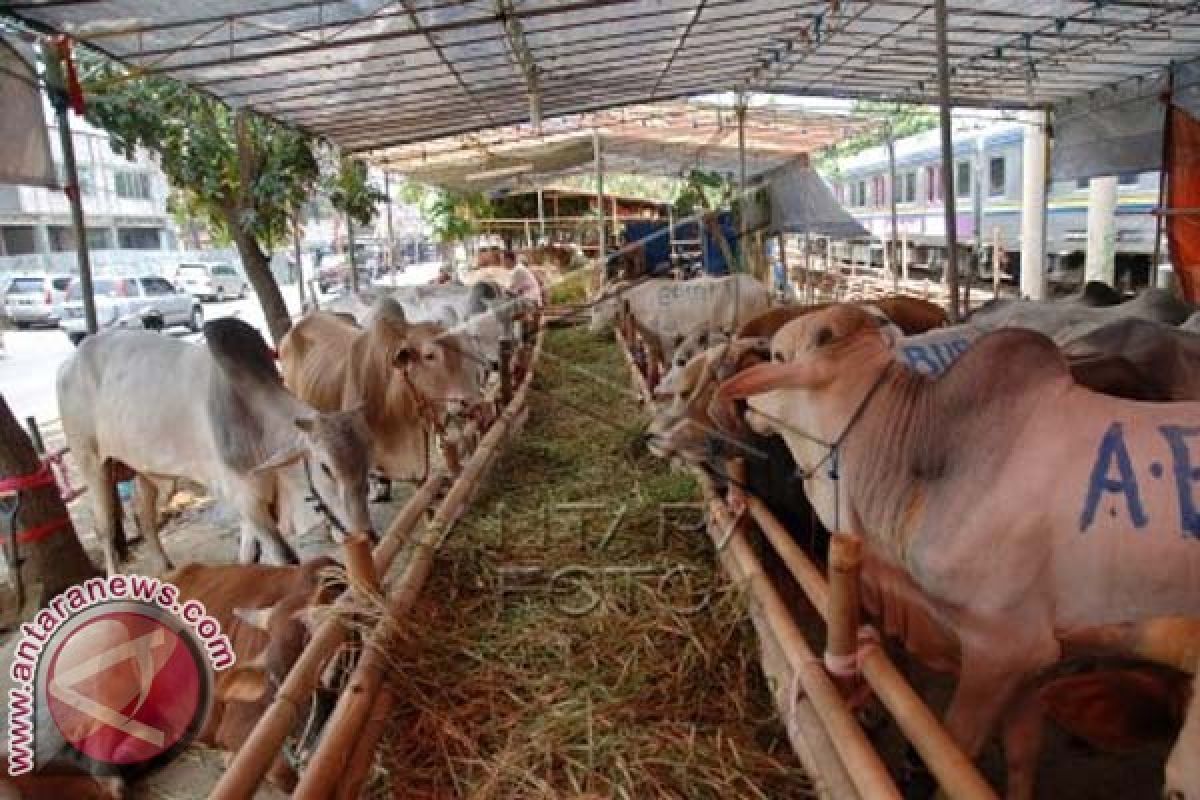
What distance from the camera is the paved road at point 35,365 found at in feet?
36.9

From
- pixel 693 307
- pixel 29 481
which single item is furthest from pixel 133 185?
pixel 29 481

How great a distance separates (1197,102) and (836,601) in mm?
8734

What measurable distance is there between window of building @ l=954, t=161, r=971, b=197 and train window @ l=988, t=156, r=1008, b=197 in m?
0.94

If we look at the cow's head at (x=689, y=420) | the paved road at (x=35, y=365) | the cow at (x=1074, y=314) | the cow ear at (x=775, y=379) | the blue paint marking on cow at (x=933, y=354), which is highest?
the cow ear at (x=775, y=379)

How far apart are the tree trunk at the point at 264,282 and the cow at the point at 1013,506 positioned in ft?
22.0

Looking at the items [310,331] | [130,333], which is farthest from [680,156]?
[130,333]

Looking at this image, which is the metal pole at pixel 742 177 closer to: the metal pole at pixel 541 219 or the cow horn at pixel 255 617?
Answer: the cow horn at pixel 255 617

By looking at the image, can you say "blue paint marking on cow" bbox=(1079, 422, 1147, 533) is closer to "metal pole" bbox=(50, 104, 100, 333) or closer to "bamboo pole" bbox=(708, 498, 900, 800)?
"bamboo pole" bbox=(708, 498, 900, 800)

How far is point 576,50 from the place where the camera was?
7.51 metres

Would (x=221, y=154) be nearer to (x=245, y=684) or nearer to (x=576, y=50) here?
(x=576, y=50)

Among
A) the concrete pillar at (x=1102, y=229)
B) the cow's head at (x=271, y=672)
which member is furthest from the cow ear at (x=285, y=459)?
the concrete pillar at (x=1102, y=229)

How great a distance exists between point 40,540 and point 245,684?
7.82ft

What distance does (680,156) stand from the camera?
58.7 feet

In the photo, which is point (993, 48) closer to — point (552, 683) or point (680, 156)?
point (552, 683)
